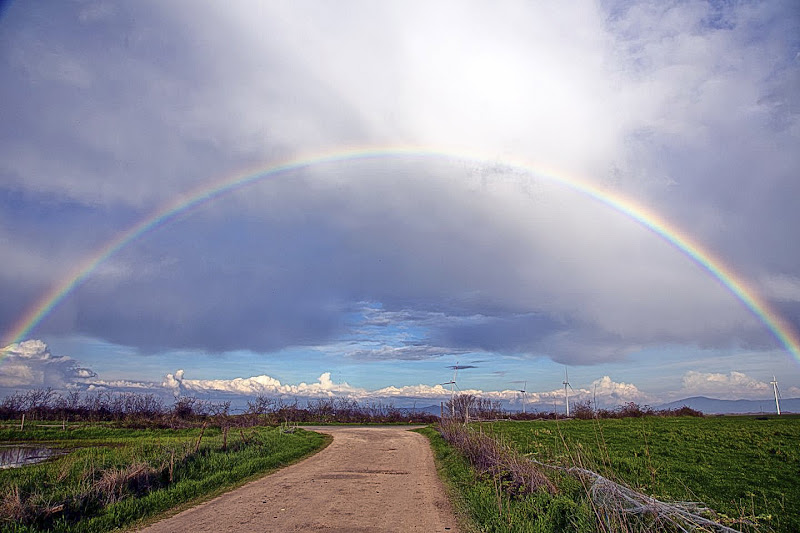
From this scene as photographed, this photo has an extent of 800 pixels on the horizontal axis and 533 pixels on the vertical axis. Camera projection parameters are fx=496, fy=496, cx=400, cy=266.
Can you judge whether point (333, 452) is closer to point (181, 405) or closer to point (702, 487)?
point (702, 487)

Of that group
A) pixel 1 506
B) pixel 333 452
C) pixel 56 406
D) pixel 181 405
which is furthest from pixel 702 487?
pixel 56 406

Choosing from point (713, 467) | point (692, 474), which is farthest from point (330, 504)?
point (713, 467)

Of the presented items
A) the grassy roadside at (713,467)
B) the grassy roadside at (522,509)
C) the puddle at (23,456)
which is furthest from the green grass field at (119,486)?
the puddle at (23,456)

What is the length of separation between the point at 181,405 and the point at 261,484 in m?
47.7

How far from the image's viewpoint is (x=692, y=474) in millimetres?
19469

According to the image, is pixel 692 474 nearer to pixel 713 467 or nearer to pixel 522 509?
pixel 713 467

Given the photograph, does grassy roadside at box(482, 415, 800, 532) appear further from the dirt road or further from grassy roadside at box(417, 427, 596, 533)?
the dirt road

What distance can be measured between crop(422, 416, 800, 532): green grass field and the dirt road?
3.38ft

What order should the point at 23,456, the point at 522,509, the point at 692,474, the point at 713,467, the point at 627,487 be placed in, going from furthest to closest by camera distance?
the point at 23,456 → the point at 713,467 → the point at 692,474 → the point at 522,509 → the point at 627,487

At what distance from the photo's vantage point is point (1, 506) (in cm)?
907

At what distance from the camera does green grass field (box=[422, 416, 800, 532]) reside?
9594 mm

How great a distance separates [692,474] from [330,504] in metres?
15.6

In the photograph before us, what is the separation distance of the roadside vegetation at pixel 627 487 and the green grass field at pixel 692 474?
44 mm

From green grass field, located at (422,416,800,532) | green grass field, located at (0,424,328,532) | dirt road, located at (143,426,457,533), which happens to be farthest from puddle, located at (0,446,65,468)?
green grass field, located at (422,416,800,532)
